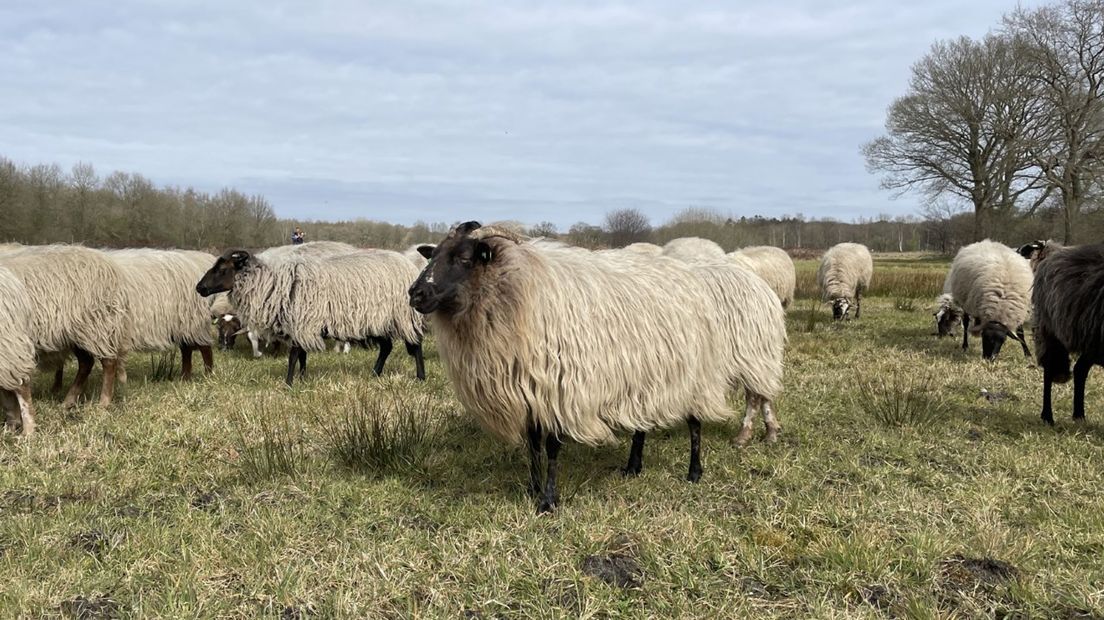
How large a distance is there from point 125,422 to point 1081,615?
714 cm

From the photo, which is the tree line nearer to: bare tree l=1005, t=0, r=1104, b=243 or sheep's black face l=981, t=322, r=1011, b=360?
bare tree l=1005, t=0, r=1104, b=243

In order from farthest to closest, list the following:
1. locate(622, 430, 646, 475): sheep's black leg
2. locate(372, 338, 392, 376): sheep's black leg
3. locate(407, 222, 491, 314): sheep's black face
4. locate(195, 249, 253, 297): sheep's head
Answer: locate(372, 338, 392, 376): sheep's black leg, locate(195, 249, 253, 297): sheep's head, locate(622, 430, 646, 475): sheep's black leg, locate(407, 222, 491, 314): sheep's black face

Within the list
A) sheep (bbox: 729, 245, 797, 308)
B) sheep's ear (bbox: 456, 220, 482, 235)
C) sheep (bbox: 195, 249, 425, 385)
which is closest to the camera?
sheep's ear (bbox: 456, 220, 482, 235)

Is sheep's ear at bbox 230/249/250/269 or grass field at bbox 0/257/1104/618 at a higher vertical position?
sheep's ear at bbox 230/249/250/269

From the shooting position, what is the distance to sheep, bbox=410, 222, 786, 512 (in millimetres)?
4066

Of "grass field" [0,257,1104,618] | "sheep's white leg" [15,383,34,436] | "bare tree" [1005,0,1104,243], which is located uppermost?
"bare tree" [1005,0,1104,243]

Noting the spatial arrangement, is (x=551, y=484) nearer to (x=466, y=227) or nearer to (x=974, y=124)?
(x=466, y=227)

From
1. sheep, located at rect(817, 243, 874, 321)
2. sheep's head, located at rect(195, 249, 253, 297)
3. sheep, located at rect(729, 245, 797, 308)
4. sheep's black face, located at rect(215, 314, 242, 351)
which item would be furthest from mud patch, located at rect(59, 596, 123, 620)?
sheep, located at rect(817, 243, 874, 321)

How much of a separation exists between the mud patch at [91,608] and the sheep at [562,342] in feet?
7.00

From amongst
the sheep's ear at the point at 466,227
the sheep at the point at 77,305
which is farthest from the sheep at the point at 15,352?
the sheep's ear at the point at 466,227

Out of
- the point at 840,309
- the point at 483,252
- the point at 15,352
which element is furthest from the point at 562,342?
the point at 840,309

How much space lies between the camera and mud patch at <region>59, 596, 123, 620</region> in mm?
2879

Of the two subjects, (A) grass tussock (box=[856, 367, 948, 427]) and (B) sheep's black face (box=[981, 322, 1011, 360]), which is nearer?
(A) grass tussock (box=[856, 367, 948, 427])

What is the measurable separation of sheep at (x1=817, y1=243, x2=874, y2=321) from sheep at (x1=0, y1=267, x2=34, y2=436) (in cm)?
1460
